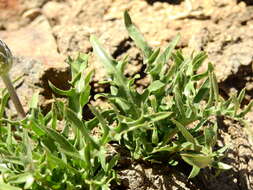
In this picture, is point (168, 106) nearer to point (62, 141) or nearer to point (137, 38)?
point (137, 38)

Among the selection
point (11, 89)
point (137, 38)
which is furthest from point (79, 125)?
point (137, 38)

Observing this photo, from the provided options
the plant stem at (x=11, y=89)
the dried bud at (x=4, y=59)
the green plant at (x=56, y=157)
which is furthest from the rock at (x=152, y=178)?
the dried bud at (x=4, y=59)

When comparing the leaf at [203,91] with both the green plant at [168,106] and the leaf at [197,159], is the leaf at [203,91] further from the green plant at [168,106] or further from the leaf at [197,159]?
the leaf at [197,159]

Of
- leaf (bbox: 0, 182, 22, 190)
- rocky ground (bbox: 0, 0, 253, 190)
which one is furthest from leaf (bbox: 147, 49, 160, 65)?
leaf (bbox: 0, 182, 22, 190)

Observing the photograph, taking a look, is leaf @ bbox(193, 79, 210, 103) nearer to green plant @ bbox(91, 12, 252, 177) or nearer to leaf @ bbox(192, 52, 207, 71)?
green plant @ bbox(91, 12, 252, 177)

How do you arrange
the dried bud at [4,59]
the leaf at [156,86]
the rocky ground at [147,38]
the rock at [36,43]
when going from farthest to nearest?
the rock at [36,43]
the rocky ground at [147,38]
the leaf at [156,86]
the dried bud at [4,59]
